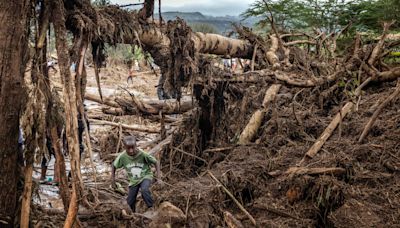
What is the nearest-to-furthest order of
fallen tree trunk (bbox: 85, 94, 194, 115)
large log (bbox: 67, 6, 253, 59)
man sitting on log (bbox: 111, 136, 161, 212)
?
large log (bbox: 67, 6, 253, 59)
man sitting on log (bbox: 111, 136, 161, 212)
fallen tree trunk (bbox: 85, 94, 194, 115)

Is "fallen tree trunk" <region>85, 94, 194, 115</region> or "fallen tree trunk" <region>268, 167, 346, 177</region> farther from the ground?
"fallen tree trunk" <region>85, 94, 194, 115</region>

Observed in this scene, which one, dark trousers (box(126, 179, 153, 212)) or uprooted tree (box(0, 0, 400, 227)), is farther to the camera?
dark trousers (box(126, 179, 153, 212))

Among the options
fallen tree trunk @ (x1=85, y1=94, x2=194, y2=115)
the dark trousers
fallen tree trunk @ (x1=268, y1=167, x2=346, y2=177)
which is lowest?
the dark trousers

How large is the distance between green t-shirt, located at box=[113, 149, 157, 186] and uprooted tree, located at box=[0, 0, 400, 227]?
2.81ft

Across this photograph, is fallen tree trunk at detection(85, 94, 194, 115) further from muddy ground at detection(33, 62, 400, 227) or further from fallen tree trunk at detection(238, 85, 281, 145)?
fallen tree trunk at detection(238, 85, 281, 145)

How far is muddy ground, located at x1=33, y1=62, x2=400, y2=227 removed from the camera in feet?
14.3

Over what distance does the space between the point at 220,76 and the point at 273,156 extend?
1344 mm

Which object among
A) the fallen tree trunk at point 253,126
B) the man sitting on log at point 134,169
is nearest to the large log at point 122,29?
the man sitting on log at point 134,169

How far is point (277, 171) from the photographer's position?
505 centimetres

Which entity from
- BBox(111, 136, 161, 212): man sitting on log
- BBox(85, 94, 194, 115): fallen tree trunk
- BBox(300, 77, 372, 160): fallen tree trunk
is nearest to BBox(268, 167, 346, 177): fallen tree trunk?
BBox(300, 77, 372, 160): fallen tree trunk

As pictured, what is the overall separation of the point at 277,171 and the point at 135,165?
177 centimetres

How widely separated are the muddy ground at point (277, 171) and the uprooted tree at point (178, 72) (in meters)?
0.05

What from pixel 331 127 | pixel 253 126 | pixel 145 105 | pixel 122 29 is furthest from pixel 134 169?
pixel 331 127

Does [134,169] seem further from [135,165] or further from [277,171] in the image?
[277,171]
